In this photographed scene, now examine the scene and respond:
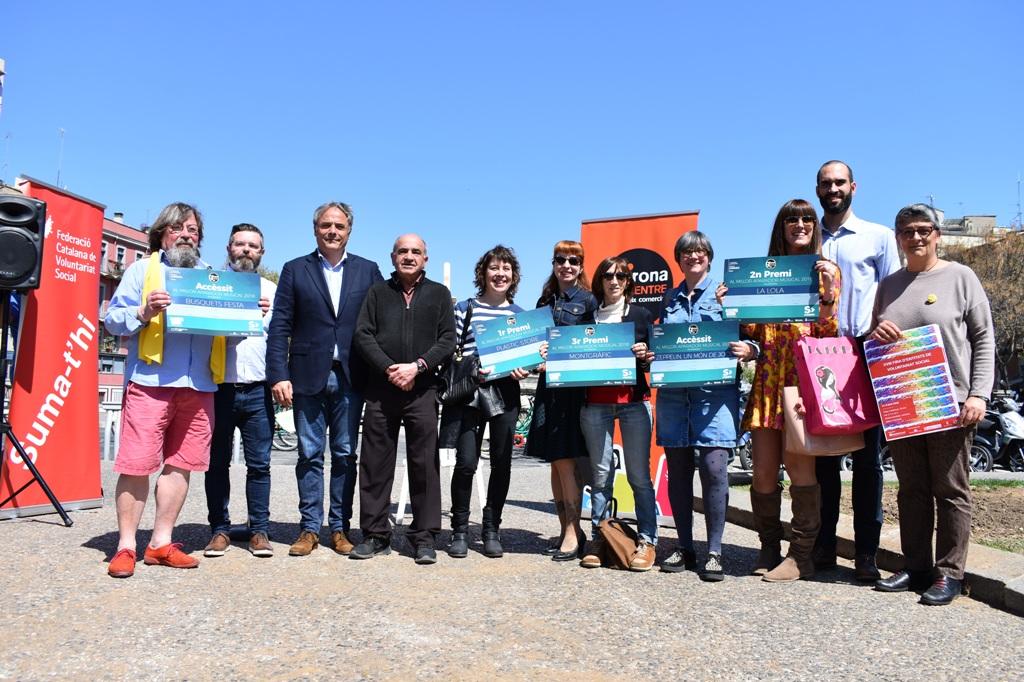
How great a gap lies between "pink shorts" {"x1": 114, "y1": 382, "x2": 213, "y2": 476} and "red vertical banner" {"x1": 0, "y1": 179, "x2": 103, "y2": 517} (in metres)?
2.52

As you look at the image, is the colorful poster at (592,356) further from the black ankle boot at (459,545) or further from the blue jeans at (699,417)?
the black ankle boot at (459,545)

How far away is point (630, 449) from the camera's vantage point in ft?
16.8

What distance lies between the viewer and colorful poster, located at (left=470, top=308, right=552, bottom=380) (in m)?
5.11

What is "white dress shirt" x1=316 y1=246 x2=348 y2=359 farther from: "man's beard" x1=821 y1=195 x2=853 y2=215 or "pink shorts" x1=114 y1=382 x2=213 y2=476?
"man's beard" x1=821 y1=195 x2=853 y2=215

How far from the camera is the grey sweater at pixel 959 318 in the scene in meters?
4.34

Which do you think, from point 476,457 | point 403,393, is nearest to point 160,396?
point 403,393

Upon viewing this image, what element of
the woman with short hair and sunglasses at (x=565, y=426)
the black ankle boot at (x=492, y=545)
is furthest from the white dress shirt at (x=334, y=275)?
the black ankle boot at (x=492, y=545)

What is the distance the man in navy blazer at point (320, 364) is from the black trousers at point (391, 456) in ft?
0.54

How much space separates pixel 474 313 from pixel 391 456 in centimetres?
111

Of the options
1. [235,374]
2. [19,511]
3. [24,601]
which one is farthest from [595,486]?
[19,511]

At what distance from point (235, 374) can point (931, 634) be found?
413 cm

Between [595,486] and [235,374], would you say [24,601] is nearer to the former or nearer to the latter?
[235,374]

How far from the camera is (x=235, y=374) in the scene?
16.8ft

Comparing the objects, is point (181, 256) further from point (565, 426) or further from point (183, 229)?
point (565, 426)
